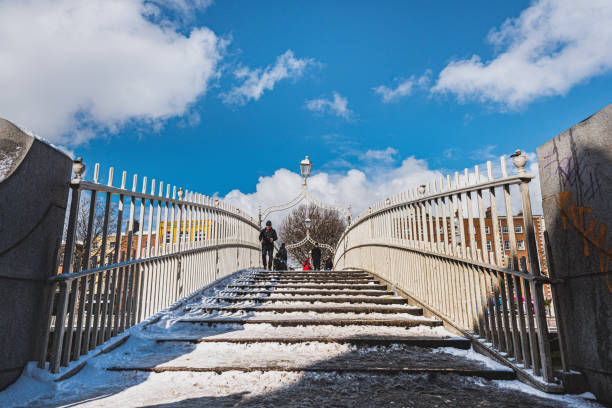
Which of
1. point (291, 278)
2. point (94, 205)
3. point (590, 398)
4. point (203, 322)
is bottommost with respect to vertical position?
point (590, 398)

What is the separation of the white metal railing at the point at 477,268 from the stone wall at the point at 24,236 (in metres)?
3.97

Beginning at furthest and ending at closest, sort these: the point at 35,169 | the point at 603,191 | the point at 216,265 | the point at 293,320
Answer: the point at 216,265, the point at 293,320, the point at 35,169, the point at 603,191

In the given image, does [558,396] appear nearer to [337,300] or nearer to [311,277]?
[337,300]

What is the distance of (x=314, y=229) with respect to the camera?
4088cm

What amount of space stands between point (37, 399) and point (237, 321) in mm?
2396

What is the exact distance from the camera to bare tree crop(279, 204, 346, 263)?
4076 cm

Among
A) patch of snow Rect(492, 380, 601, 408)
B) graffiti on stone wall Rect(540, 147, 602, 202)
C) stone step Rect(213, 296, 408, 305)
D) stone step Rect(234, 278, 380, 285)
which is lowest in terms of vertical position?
patch of snow Rect(492, 380, 601, 408)

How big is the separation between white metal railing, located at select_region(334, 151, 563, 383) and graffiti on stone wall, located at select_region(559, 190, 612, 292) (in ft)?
0.89

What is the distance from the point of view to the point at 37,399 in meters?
2.94

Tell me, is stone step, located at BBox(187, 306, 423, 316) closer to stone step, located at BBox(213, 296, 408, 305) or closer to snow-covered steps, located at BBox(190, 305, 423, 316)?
snow-covered steps, located at BBox(190, 305, 423, 316)

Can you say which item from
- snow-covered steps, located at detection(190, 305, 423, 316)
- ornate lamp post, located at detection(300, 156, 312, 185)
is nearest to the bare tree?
ornate lamp post, located at detection(300, 156, 312, 185)

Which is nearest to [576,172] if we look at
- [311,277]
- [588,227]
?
[588,227]

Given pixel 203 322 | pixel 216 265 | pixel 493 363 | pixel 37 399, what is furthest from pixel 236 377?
pixel 216 265

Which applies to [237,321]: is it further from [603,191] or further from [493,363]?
[603,191]
